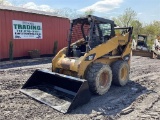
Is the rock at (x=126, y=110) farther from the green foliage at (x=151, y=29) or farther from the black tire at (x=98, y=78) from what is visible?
the green foliage at (x=151, y=29)

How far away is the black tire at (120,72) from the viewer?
6.53 m

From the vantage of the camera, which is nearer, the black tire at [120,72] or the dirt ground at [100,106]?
the dirt ground at [100,106]

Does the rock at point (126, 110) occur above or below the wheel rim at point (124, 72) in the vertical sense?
below

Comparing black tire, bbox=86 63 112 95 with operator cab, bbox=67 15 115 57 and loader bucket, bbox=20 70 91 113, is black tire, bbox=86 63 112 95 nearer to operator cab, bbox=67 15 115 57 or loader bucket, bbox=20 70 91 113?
loader bucket, bbox=20 70 91 113

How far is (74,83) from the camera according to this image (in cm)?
550

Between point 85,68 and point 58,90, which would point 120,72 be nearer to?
point 85,68

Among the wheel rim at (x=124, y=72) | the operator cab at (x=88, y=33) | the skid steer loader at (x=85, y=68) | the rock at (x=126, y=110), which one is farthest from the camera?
the wheel rim at (x=124, y=72)

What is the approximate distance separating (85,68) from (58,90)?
994 millimetres

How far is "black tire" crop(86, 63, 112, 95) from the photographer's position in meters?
5.54

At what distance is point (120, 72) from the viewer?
6617 millimetres

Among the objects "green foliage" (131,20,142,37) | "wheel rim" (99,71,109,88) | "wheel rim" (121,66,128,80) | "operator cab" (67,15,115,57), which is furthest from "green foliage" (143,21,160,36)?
"wheel rim" (99,71,109,88)

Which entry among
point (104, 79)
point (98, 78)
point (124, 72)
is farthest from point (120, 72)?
point (98, 78)

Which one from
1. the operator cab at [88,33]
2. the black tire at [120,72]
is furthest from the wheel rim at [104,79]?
→ the operator cab at [88,33]

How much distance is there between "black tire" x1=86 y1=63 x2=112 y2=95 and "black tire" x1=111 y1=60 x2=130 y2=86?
0.49 m
